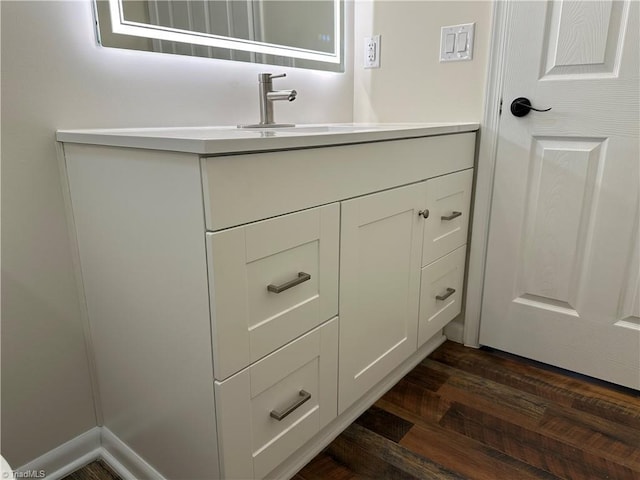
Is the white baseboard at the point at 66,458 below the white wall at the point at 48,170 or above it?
below

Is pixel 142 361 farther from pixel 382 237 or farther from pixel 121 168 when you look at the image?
pixel 382 237

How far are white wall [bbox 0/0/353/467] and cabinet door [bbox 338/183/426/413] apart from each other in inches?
23.9

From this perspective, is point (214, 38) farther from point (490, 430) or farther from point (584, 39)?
point (490, 430)

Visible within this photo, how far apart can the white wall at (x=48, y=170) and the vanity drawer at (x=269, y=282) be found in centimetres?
53

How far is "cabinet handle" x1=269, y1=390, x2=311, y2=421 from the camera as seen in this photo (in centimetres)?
101

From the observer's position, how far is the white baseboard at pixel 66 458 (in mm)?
1160

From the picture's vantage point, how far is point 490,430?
4.43ft

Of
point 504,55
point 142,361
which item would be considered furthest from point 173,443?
point 504,55

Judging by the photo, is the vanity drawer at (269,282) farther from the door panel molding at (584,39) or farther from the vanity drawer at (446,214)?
the door panel molding at (584,39)

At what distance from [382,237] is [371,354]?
34 centimetres

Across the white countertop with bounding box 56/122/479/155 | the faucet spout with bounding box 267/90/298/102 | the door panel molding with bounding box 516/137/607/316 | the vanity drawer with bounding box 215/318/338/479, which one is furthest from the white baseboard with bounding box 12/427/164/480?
the door panel molding with bounding box 516/137/607/316

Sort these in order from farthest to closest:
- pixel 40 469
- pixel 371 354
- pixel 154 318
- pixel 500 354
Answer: pixel 500 354 < pixel 371 354 < pixel 40 469 < pixel 154 318

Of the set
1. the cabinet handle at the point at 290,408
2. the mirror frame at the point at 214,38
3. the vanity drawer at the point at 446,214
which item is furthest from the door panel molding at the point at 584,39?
the cabinet handle at the point at 290,408

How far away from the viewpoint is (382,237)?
4.15 feet
